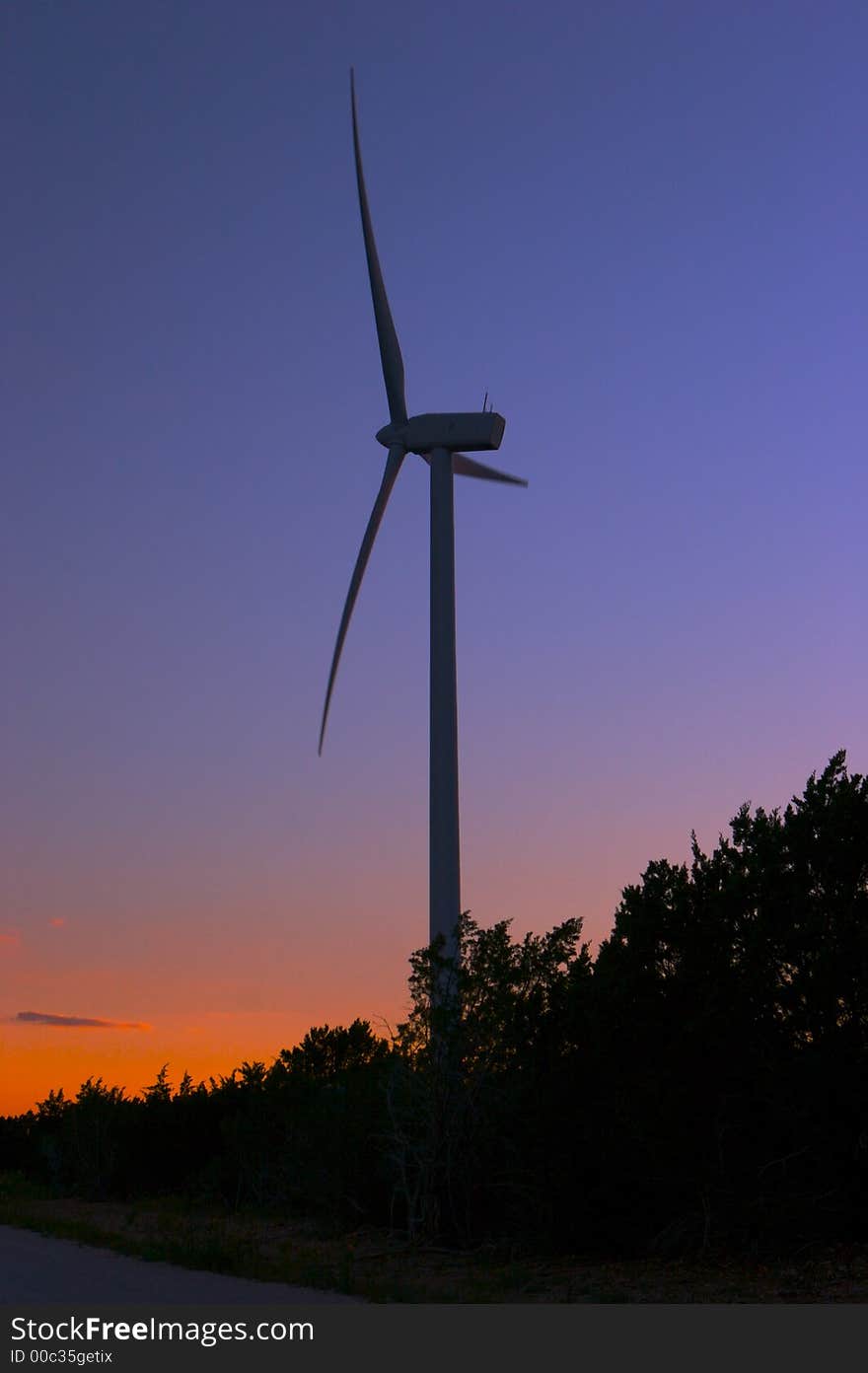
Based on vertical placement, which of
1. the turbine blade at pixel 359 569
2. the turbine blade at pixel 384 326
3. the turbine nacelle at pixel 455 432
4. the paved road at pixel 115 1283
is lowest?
the paved road at pixel 115 1283

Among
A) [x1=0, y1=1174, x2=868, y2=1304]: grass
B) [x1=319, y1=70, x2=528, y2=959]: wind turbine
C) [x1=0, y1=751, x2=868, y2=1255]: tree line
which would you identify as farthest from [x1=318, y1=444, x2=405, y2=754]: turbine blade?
[x1=0, y1=1174, x2=868, y2=1304]: grass

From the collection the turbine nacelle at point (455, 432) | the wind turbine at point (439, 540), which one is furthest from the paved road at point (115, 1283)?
the turbine nacelle at point (455, 432)

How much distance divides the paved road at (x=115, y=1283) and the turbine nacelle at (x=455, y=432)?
73.5 ft

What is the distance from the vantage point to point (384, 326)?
3931 centimetres

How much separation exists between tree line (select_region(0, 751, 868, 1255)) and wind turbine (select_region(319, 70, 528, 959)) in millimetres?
2647

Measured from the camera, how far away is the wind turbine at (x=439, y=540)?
102 feet

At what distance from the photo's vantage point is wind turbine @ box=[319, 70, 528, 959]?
102 ft

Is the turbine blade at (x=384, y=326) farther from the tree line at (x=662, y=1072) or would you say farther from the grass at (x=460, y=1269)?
the grass at (x=460, y=1269)

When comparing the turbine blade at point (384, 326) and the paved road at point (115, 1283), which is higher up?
the turbine blade at point (384, 326)

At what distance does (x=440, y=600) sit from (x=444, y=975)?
385 inches

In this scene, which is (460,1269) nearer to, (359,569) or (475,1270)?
(475,1270)

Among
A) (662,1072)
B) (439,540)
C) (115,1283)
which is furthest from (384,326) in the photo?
(115,1283)

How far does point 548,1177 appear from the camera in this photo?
22.7 meters

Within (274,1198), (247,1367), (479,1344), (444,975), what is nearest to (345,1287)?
(479,1344)
